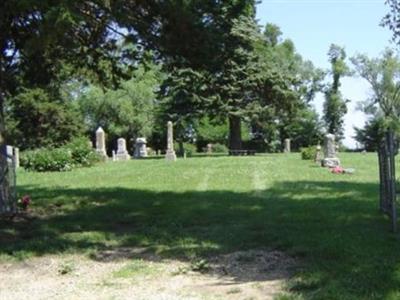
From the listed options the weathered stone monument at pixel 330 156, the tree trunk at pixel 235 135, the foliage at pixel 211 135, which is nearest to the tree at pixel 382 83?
the foliage at pixel 211 135

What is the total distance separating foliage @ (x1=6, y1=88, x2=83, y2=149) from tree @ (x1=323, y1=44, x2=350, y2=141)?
33221mm

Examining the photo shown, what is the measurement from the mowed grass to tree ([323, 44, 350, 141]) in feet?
168

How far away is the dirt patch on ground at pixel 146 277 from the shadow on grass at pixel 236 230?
0.25m

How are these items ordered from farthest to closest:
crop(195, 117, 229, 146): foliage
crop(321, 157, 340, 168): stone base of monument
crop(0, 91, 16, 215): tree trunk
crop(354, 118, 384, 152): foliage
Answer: crop(354, 118, 384, 152): foliage
crop(195, 117, 229, 146): foliage
crop(321, 157, 340, 168): stone base of monument
crop(0, 91, 16, 215): tree trunk

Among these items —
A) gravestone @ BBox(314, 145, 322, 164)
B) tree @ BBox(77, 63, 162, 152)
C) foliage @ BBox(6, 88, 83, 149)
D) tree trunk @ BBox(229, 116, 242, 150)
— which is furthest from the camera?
tree @ BBox(77, 63, 162, 152)

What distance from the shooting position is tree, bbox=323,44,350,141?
2635 inches

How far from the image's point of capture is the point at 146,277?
6754 mm

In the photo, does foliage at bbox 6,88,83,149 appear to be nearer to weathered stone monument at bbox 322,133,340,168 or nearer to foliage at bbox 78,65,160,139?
foliage at bbox 78,65,160,139

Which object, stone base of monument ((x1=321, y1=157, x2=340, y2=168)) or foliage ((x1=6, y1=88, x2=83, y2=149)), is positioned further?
foliage ((x1=6, y1=88, x2=83, y2=149))

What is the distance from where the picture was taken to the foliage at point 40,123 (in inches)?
1668

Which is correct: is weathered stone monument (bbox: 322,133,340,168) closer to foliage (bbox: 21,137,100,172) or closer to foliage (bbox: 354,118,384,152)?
foliage (bbox: 21,137,100,172)

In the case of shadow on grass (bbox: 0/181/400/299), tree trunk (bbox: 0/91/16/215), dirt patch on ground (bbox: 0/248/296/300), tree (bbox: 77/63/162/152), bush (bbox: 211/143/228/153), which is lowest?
dirt patch on ground (bbox: 0/248/296/300)

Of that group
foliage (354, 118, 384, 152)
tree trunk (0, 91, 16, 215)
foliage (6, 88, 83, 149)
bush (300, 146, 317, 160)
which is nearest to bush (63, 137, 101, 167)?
bush (300, 146, 317, 160)

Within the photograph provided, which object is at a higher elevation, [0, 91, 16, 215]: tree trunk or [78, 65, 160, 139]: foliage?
[78, 65, 160, 139]: foliage
